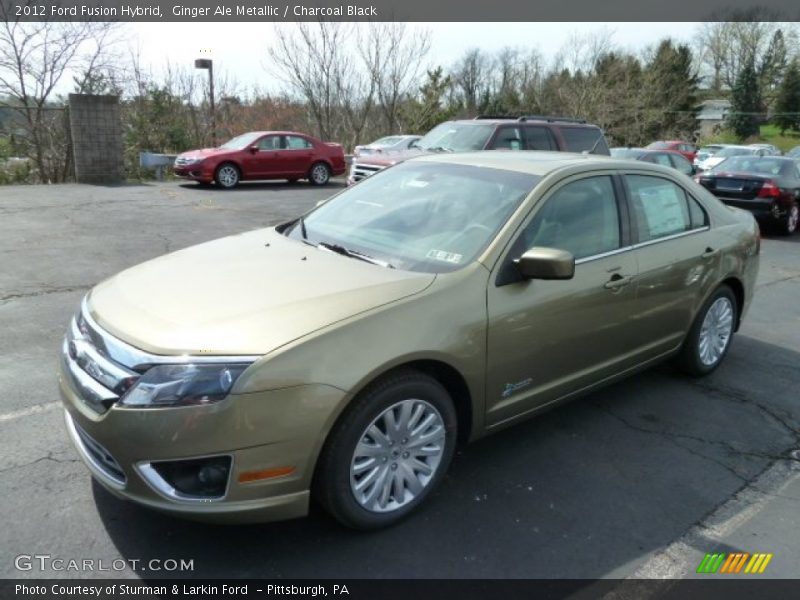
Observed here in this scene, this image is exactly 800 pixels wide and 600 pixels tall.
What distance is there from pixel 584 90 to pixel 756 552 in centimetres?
3622

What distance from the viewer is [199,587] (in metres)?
2.54

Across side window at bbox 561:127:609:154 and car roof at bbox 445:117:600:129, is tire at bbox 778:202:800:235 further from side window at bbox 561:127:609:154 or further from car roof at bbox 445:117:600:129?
car roof at bbox 445:117:600:129

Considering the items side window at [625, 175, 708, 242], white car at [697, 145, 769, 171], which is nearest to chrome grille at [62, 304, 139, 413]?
side window at [625, 175, 708, 242]

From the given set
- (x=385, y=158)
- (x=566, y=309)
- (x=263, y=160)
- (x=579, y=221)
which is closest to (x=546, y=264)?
(x=566, y=309)

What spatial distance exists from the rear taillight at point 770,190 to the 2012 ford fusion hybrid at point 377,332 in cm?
955

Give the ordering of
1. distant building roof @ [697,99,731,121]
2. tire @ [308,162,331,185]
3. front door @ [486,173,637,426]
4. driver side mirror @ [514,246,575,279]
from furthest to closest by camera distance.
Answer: distant building roof @ [697,99,731,121] < tire @ [308,162,331,185] < front door @ [486,173,637,426] < driver side mirror @ [514,246,575,279]

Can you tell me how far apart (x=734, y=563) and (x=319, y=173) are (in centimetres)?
1636

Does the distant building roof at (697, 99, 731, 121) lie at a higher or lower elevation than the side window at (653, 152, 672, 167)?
higher

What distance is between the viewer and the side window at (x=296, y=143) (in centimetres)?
1722

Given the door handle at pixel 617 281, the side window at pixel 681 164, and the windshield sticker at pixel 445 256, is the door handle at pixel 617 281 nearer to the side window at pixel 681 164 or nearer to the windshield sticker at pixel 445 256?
the windshield sticker at pixel 445 256

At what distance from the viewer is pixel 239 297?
2.89 m

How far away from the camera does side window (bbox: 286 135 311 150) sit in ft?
56.5

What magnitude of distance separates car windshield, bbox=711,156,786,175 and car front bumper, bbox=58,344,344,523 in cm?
1347

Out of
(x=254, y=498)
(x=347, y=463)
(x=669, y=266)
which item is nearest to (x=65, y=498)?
(x=254, y=498)
